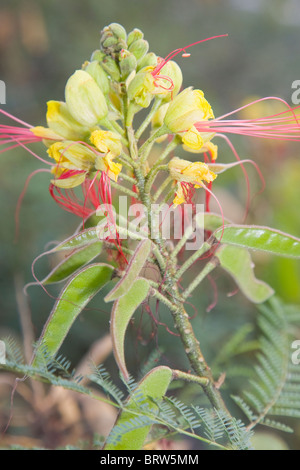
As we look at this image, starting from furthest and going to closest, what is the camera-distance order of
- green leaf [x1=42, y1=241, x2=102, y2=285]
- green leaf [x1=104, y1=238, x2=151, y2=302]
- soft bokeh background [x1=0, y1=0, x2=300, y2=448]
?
soft bokeh background [x1=0, y1=0, x2=300, y2=448], green leaf [x1=42, y1=241, x2=102, y2=285], green leaf [x1=104, y1=238, x2=151, y2=302]

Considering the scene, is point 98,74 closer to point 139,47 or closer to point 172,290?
point 139,47

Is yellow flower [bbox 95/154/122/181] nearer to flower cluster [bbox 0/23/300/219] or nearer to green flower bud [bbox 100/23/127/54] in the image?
flower cluster [bbox 0/23/300/219]

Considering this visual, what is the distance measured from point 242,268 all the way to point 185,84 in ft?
5.91

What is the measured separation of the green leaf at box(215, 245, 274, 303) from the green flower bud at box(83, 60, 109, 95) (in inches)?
9.0

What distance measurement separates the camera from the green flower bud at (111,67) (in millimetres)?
484

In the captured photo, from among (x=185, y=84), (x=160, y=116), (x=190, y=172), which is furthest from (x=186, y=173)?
(x=185, y=84)

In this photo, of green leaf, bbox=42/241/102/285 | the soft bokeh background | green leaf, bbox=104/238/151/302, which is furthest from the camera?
the soft bokeh background

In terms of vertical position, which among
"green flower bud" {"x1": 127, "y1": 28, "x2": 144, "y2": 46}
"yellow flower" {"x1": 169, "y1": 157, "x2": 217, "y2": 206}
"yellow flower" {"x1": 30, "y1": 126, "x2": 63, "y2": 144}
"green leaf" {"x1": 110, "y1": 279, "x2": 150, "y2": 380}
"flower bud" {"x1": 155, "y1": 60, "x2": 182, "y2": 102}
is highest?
"green flower bud" {"x1": 127, "y1": 28, "x2": 144, "y2": 46}

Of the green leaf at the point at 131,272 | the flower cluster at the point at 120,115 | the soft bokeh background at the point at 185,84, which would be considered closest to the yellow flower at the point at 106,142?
the flower cluster at the point at 120,115

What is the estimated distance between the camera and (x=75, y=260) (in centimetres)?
52

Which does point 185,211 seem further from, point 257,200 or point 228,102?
point 228,102

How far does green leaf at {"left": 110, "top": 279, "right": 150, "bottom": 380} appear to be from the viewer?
0.41 m

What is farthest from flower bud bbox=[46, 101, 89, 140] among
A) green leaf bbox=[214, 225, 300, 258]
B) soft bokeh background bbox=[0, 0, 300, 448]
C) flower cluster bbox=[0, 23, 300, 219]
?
soft bokeh background bbox=[0, 0, 300, 448]
